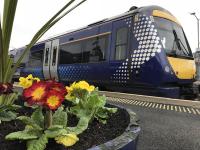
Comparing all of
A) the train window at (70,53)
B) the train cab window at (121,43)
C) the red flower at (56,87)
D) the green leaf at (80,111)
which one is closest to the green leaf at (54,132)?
the red flower at (56,87)

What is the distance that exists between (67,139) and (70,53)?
10.3 meters

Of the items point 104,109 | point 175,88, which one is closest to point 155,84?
point 175,88

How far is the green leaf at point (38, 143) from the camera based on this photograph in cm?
107

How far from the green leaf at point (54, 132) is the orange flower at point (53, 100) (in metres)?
0.08

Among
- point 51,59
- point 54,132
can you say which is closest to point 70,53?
point 51,59

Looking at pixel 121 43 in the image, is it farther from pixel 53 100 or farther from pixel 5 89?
pixel 53 100

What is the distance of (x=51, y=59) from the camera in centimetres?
1285

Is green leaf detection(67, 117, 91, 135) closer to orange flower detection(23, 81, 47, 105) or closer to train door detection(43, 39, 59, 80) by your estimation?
orange flower detection(23, 81, 47, 105)

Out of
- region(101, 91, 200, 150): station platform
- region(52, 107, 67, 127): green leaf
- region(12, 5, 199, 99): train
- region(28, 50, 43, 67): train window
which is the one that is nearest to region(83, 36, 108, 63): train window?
region(12, 5, 199, 99): train

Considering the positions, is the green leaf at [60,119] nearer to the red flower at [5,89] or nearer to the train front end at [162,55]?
the red flower at [5,89]

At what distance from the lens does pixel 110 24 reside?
9102mm

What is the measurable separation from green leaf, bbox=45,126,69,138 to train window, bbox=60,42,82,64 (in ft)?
31.2

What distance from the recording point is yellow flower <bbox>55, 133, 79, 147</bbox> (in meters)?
1.08

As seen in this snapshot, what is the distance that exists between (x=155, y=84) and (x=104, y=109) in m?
6.31
